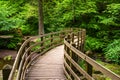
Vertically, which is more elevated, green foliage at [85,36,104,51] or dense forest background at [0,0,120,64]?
dense forest background at [0,0,120,64]

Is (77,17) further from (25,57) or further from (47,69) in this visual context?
(25,57)

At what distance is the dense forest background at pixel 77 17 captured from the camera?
71.5 ft

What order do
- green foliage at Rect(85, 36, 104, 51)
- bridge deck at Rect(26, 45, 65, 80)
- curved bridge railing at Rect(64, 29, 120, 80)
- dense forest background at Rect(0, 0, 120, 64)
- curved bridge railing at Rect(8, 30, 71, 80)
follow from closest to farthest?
curved bridge railing at Rect(64, 29, 120, 80), curved bridge railing at Rect(8, 30, 71, 80), bridge deck at Rect(26, 45, 65, 80), green foliage at Rect(85, 36, 104, 51), dense forest background at Rect(0, 0, 120, 64)

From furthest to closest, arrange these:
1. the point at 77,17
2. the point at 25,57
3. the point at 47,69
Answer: the point at 77,17, the point at 47,69, the point at 25,57

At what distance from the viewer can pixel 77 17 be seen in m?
24.0

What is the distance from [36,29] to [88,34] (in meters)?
5.27

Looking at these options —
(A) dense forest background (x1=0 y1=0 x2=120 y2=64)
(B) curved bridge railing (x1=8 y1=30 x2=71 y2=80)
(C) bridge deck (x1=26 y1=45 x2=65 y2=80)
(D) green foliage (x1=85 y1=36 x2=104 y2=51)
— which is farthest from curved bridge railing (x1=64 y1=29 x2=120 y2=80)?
(A) dense forest background (x1=0 y1=0 x2=120 y2=64)

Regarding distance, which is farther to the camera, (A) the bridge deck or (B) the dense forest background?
(B) the dense forest background

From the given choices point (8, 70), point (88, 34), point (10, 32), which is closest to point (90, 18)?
point (88, 34)

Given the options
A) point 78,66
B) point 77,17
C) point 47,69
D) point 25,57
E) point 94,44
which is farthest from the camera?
point 77,17

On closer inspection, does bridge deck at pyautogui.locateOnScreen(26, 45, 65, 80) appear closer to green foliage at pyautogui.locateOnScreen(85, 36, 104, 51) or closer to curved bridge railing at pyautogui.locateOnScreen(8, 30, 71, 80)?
curved bridge railing at pyautogui.locateOnScreen(8, 30, 71, 80)

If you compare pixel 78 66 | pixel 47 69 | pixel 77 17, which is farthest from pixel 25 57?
pixel 77 17

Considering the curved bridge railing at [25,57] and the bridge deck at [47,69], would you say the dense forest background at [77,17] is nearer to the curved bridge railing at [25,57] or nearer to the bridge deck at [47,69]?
the curved bridge railing at [25,57]

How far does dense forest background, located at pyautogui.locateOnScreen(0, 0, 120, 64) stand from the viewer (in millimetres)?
21797
